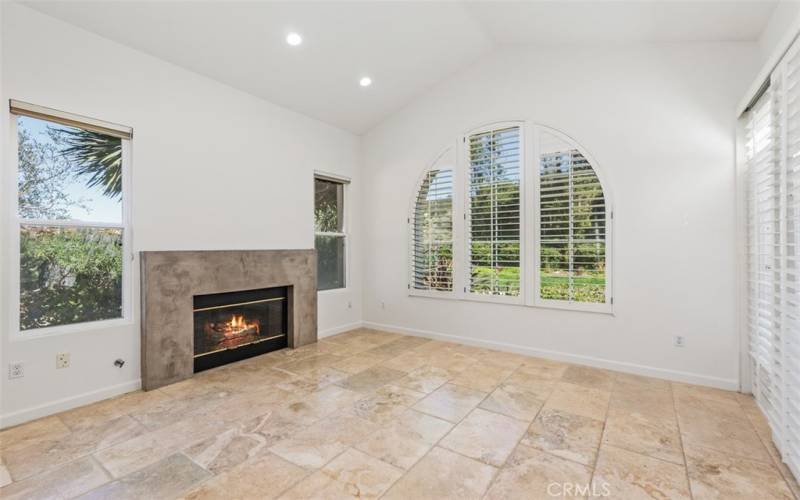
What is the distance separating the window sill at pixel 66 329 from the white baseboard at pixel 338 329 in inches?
87.6

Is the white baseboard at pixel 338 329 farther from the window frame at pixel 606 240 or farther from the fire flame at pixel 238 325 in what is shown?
the window frame at pixel 606 240

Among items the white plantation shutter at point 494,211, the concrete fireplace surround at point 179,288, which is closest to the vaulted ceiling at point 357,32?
the white plantation shutter at point 494,211

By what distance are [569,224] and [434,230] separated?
1644mm

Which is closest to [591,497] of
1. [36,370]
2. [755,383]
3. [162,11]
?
[755,383]

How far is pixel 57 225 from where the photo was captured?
112 inches

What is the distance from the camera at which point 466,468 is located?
82.0 inches

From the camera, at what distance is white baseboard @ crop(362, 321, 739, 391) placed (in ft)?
10.8

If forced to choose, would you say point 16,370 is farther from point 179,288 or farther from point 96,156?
point 96,156

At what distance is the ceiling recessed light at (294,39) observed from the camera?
3.46 metres

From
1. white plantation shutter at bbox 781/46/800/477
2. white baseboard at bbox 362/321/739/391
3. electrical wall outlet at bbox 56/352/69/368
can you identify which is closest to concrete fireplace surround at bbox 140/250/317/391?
electrical wall outlet at bbox 56/352/69/368

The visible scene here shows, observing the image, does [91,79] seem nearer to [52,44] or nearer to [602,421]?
[52,44]

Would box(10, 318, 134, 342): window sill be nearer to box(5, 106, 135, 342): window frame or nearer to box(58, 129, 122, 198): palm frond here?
box(5, 106, 135, 342): window frame

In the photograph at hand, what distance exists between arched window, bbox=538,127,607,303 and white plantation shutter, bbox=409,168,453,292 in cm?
115

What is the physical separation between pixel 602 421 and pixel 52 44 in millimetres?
4781
